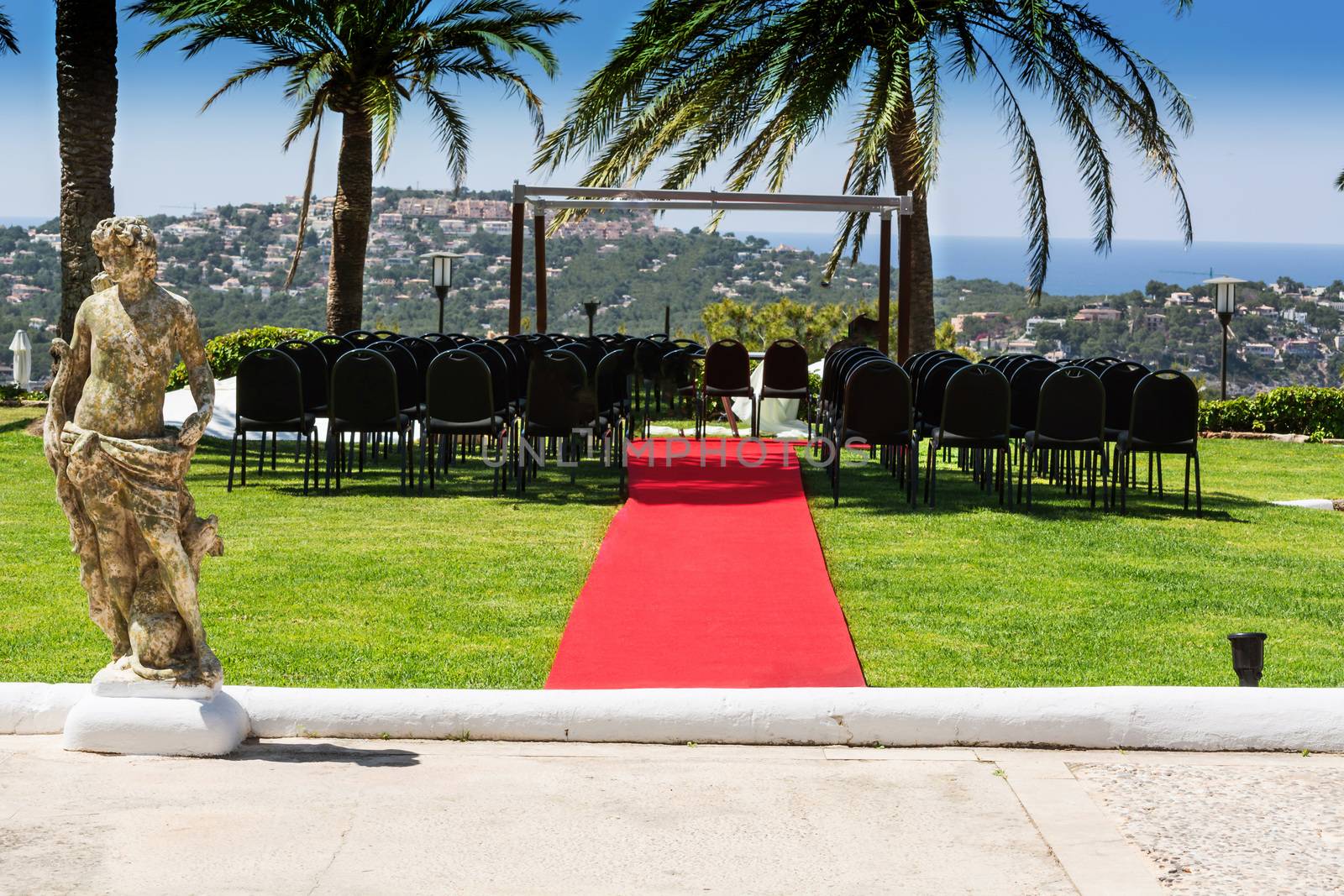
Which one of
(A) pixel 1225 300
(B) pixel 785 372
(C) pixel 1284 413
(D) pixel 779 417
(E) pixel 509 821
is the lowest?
(E) pixel 509 821

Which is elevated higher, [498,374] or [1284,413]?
[498,374]

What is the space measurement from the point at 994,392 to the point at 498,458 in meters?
4.09

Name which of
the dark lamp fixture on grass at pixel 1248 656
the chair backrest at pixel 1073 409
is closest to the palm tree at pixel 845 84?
the chair backrest at pixel 1073 409

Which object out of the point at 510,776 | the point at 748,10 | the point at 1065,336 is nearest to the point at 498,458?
the point at 510,776

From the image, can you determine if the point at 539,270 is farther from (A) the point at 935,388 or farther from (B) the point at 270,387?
(A) the point at 935,388

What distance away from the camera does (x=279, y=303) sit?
61.6 meters

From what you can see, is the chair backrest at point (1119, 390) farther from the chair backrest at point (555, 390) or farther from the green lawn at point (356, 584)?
the chair backrest at point (555, 390)

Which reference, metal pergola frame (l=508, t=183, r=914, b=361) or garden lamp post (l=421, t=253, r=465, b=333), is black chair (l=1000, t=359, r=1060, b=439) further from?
garden lamp post (l=421, t=253, r=465, b=333)

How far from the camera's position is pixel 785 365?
16297mm

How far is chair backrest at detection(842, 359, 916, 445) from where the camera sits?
38.3 ft

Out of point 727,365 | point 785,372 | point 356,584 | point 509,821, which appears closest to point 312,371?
point 727,365

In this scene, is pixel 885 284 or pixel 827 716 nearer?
pixel 827 716

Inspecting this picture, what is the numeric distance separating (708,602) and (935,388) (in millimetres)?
5158

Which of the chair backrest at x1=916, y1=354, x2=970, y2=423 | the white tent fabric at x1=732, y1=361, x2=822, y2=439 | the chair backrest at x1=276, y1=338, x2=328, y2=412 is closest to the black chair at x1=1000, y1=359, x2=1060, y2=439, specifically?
the chair backrest at x1=916, y1=354, x2=970, y2=423
